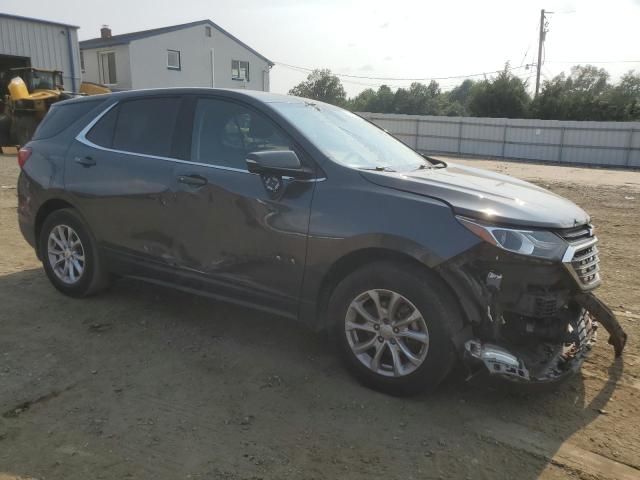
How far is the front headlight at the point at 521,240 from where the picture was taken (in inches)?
116

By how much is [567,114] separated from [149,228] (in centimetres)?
3772

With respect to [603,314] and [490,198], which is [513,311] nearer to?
[490,198]

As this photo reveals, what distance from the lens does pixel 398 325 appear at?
3234 millimetres

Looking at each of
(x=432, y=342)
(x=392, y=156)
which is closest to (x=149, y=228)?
(x=392, y=156)

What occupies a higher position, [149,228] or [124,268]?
[149,228]

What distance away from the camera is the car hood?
3043 mm

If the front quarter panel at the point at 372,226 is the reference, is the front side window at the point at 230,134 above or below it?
above

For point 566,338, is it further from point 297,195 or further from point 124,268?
point 124,268

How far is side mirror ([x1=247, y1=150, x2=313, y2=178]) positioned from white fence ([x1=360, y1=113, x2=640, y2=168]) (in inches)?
901

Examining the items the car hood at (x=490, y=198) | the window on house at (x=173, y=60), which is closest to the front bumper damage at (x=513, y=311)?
the car hood at (x=490, y=198)

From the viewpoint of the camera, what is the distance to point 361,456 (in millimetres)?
2805

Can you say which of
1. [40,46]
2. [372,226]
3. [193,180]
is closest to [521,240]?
[372,226]

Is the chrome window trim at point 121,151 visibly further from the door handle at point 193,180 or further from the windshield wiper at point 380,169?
the windshield wiper at point 380,169

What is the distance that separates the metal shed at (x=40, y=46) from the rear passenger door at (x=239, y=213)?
81.1ft
